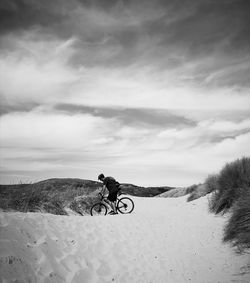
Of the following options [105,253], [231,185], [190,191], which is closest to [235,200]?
[231,185]

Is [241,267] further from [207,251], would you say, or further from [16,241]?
[16,241]

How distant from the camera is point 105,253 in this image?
6160 millimetres

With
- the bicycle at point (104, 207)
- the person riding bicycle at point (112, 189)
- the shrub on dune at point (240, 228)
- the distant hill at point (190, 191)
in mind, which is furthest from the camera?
the distant hill at point (190, 191)

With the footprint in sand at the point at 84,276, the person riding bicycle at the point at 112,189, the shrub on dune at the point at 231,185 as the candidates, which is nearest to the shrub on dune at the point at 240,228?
the shrub on dune at the point at 231,185

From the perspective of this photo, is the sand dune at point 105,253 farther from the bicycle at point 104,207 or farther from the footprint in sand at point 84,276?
the bicycle at point 104,207

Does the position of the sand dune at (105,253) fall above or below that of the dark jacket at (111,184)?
below

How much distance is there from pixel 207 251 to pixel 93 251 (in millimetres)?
2854

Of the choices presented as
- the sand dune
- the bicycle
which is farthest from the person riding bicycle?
the sand dune

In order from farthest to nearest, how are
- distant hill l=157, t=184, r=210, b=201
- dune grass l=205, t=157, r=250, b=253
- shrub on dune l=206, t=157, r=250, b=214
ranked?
distant hill l=157, t=184, r=210, b=201 → shrub on dune l=206, t=157, r=250, b=214 → dune grass l=205, t=157, r=250, b=253

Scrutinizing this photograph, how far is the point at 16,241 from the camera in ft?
16.8

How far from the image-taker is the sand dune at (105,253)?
4773 millimetres

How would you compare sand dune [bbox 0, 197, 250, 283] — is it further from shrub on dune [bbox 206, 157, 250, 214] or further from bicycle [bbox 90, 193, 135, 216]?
bicycle [bbox 90, 193, 135, 216]

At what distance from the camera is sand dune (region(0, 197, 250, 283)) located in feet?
15.7

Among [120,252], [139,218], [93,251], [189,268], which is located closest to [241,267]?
[189,268]
